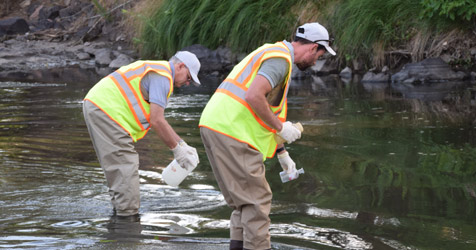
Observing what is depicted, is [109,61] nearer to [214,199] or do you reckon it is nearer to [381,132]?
[381,132]

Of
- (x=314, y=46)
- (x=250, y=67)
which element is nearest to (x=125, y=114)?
(x=250, y=67)

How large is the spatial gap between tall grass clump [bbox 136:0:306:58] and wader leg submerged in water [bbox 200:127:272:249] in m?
14.2

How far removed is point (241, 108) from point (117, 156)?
1623 millimetres

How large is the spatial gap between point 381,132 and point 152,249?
18.4 feet

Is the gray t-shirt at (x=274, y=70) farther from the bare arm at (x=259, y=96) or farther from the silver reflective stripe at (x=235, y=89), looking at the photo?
the silver reflective stripe at (x=235, y=89)

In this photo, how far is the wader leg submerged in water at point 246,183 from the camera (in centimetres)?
489

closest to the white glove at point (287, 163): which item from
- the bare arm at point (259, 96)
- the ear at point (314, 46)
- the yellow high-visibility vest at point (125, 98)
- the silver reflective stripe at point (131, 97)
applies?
the bare arm at point (259, 96)

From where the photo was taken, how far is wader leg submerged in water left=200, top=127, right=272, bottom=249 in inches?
192

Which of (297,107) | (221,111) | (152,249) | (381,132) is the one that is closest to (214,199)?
(152,249)

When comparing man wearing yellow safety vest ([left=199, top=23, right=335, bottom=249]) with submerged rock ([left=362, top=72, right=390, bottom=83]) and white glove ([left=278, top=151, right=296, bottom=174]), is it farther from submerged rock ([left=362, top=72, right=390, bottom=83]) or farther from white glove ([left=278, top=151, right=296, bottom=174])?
submerged rock ([left=362, top=72, right=390, bottom=83])

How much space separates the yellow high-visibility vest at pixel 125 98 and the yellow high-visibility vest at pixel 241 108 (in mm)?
1229

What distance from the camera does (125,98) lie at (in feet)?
20.4

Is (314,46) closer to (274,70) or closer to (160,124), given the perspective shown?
(274,70)

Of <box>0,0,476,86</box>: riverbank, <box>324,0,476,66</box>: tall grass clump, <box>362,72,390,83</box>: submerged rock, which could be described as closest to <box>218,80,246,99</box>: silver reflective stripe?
<box>324,0,476,66</box>: tall grass clump
